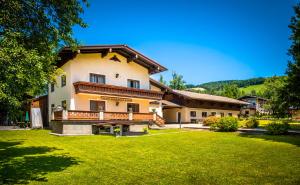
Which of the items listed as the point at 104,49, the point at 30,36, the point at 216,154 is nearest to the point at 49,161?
the point at 30,36

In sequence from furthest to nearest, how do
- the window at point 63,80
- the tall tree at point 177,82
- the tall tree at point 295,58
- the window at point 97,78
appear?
the tall tree at point 177,82 < the window at point 97,78 < the window at point 63,80 < the tall tree at point 295,58

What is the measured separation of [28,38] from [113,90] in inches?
732

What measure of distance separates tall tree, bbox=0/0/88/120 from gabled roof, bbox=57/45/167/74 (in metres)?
15.1

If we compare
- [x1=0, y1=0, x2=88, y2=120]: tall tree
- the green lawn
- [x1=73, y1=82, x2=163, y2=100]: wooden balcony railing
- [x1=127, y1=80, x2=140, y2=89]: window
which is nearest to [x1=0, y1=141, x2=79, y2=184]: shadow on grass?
the green lawn

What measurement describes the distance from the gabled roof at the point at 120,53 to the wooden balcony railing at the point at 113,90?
10.8 ft

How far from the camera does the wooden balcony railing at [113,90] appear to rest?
26.5 m

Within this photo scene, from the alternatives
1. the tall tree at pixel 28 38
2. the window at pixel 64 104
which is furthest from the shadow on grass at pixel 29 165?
the window at pixel 64 104

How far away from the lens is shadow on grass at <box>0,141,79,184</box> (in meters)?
8.15

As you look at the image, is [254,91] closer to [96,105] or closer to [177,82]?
[177,82]

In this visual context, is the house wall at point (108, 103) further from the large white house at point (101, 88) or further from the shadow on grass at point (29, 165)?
the shadow on grass at point (29, 165)

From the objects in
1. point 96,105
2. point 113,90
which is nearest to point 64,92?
point 96,105

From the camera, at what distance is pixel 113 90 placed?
29031 millimetres

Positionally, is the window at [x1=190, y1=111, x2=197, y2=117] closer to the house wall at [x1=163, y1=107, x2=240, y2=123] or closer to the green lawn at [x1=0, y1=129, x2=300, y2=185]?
the house wall at [x1=163, y1=107, x2=240, y2=123]

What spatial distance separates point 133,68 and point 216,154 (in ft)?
72.2
